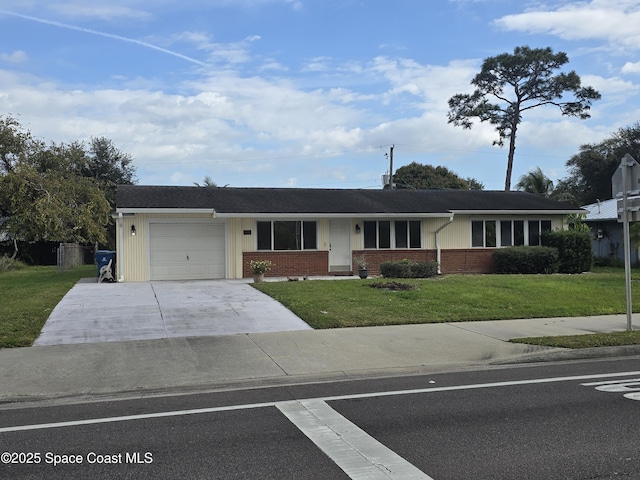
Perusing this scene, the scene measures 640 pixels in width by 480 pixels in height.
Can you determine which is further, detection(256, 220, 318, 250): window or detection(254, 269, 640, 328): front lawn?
detection(256, 220, 318, 250): window

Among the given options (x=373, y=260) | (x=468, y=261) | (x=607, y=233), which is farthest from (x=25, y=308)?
(x=607, y=233)

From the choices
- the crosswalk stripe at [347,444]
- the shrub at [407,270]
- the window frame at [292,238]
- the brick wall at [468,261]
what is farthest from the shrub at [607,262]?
the crosswalk stripe at [347,444]

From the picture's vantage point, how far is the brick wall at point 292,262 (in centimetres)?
2195

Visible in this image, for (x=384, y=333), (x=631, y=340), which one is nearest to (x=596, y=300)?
(x=631, y=340)

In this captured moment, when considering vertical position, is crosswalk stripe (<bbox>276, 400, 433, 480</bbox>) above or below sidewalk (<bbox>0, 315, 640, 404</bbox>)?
below

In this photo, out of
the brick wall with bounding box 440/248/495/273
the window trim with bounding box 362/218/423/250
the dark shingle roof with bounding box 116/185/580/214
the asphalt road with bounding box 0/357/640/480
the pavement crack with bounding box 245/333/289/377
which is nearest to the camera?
the asphalt road with bounding box 0/357/640/480

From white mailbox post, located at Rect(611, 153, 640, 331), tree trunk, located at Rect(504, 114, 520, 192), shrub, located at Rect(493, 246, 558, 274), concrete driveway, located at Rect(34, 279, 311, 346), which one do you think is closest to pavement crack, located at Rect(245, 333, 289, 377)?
concrete driveway, located at Rect(34, 279, 311, 346)

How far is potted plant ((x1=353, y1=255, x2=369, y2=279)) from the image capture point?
21.1m

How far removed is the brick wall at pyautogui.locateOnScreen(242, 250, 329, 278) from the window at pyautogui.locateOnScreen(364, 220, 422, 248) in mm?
2129

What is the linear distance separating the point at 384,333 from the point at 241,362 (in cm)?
332

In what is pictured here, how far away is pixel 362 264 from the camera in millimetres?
21562

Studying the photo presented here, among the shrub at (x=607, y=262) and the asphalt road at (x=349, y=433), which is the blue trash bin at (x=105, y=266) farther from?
the shrub at (x=607, y=262)

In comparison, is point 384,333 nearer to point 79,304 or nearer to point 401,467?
point 401,467

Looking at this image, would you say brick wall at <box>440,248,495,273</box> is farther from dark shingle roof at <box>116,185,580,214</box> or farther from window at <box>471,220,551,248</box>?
dark shingle roof at <box>116,185,580,214</box>
